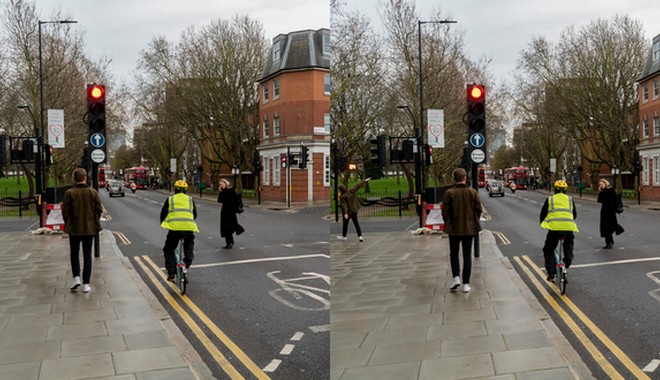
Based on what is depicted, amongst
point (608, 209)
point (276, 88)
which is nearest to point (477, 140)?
point (608, 209)

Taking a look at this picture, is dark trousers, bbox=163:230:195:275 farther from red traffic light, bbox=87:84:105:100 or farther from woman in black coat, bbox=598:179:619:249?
woman in black coat, bbox=598:179:619:249

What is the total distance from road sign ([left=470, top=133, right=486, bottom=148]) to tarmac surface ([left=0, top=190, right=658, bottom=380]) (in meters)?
2.10

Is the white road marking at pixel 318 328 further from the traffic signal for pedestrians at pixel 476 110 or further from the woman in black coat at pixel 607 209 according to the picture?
the woman in black coat at pixel 607 209

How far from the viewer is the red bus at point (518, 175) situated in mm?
8742

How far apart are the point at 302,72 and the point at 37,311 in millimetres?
5076

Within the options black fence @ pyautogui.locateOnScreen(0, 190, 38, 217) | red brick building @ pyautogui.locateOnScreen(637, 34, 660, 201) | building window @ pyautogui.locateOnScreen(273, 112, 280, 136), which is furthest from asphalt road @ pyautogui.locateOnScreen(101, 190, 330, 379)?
red brick building @ pyautogui.locateOnScreen(637, 34, 660, 201)

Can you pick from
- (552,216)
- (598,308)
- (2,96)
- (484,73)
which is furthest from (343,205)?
(484,73)

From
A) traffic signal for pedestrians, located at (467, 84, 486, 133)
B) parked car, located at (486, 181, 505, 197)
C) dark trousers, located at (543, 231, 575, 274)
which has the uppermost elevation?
traffic signal for pedestrians, located at (467, 84, 486, 133)

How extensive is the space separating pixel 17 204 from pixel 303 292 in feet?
26.0

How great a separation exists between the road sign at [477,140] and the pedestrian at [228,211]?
4063 mm

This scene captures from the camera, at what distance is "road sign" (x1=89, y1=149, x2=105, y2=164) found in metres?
10.4

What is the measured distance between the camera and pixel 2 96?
12.4 meters

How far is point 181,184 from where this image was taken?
784 centimetres

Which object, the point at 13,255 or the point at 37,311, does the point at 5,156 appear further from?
the point at 37,311
